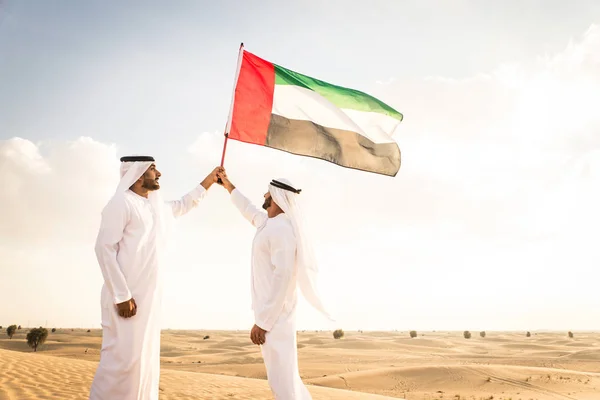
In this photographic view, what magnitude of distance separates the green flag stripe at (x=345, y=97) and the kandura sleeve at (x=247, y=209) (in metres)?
2.27

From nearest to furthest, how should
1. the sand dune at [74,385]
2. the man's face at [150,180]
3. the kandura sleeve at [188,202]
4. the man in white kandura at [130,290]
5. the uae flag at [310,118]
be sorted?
the man in white kandura at [130,290] < the man's face at [150,180] < the kandura sleeve at [188,202] < the uae flag at [310,118] < the sand dune at [74,385]

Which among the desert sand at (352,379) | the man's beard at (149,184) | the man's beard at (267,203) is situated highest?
the man's beard at (149,184)

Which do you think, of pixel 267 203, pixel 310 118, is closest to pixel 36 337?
pixel 310 118

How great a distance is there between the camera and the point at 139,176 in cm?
493

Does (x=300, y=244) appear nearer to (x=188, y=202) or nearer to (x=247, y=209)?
(x=247, y=209)

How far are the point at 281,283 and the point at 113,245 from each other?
1662 millimetres

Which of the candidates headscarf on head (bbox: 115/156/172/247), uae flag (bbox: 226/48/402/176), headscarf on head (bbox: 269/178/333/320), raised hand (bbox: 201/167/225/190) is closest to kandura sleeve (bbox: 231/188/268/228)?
raised hand (bbox: 201/167/225/190)

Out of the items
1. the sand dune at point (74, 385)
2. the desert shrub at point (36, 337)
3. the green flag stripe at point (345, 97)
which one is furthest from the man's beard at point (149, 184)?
the desert shrub at point (36, 337)

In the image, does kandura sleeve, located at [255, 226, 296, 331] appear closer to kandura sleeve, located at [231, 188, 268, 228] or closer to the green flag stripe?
kandura sleeve, located at [231, 188, 268, 228]

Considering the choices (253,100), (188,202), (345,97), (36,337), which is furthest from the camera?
(36,337)

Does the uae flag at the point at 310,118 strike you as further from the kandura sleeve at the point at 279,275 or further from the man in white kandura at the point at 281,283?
the kandura sleeve at the point at 279,275

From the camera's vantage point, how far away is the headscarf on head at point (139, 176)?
4.87 m

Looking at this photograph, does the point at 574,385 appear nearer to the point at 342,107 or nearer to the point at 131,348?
the point at 342,107

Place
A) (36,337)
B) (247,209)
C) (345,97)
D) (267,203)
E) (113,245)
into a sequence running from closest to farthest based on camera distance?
(113,245)
(267,203)
(247,209)
(345,97)
(36,337)
